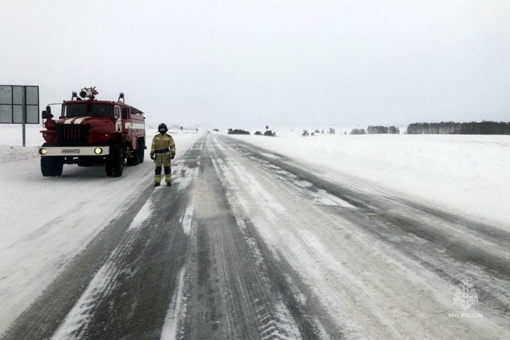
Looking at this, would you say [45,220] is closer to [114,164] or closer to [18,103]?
[114,164]

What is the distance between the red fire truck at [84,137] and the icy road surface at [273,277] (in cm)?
451

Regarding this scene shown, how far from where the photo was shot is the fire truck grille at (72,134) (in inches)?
403

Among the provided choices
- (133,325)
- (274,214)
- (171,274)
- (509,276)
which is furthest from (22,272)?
(509,276)

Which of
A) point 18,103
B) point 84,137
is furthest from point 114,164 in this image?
point 18,103

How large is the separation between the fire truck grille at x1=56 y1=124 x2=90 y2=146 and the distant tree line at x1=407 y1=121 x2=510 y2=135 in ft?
167

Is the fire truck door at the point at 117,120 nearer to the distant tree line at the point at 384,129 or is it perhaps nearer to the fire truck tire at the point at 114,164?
the fire truck tire at the point at 114,164

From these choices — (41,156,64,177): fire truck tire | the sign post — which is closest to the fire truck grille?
(41,156,64,177): fire truck tire

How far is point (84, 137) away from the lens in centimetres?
1030

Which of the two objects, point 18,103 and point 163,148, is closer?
point 163,148

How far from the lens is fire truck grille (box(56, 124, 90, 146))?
10.2 m

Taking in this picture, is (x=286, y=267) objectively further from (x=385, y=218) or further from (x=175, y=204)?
(x=175, y=204)

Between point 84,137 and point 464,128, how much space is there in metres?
52.3

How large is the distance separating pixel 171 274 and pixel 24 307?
4.20ft

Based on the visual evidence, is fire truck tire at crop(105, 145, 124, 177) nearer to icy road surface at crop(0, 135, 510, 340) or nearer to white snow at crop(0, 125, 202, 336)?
white snow at crop(0, 125, 202, 336)
